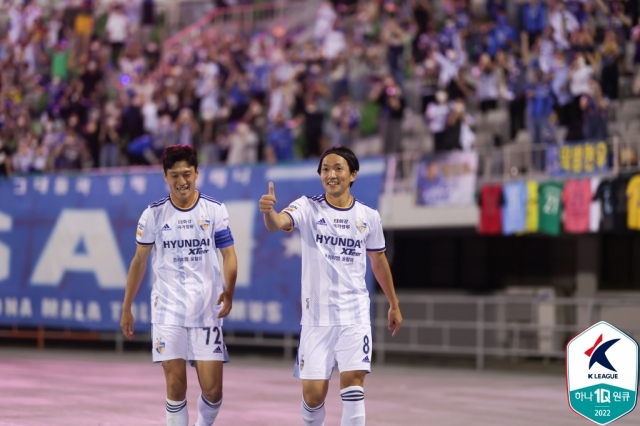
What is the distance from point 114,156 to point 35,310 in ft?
12.0

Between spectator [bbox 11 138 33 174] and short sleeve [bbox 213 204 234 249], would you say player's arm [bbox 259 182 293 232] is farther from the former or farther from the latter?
spectator [bbox 11 138 33 174]

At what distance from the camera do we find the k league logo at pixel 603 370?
784 cm

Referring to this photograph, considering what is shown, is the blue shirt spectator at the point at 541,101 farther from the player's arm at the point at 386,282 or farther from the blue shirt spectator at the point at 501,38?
the player's arm at the point at 386,282

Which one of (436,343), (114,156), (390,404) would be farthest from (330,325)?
(114,156)

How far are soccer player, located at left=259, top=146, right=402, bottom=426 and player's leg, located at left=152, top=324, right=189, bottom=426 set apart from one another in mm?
890

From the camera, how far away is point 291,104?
2177 centimetres

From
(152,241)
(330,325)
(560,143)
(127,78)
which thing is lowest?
(330,325)

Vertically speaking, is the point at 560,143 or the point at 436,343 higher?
the point at 560,143

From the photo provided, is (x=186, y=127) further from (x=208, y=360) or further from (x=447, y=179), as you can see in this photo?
(x=208, y=360)

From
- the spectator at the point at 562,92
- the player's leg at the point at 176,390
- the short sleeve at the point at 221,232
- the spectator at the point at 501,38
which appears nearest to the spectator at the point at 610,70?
the spectator at the point at 562,92

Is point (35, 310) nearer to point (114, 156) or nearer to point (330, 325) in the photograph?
point (114, 156)

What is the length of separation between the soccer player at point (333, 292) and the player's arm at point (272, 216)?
0.06 feet

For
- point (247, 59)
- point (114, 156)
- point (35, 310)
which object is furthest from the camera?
point (247, 59)

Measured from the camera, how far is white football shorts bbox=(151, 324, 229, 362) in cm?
813
